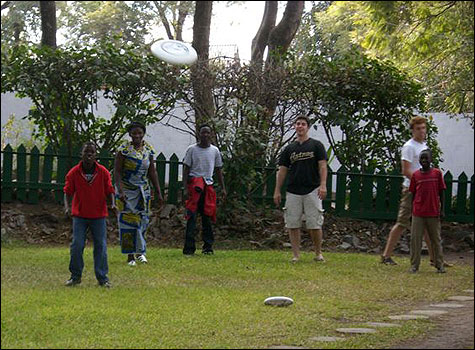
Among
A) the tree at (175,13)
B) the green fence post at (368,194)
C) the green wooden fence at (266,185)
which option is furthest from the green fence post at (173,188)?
the tree at (175,13)

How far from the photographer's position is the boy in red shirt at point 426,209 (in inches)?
369

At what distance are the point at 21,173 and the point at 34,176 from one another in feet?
0.58

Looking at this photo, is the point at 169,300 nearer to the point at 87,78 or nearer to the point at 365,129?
the point at 87,78

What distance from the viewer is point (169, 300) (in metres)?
7.13

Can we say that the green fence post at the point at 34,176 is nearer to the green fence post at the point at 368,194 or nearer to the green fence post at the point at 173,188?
the green fence post at the point at 173,188

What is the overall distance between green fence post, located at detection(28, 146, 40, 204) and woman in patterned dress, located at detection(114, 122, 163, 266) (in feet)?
11.6

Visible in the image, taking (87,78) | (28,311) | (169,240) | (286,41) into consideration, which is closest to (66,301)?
(28,311)

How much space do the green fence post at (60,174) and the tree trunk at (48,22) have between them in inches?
121

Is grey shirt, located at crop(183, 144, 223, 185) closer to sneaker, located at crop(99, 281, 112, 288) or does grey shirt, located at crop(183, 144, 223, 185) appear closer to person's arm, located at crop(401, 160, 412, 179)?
person's arm, located at crop(401, 160, 412, 179)

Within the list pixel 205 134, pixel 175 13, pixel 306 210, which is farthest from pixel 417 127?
pixel 175 13

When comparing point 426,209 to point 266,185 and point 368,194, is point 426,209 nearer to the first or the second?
point 368,194

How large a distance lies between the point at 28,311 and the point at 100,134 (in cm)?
750

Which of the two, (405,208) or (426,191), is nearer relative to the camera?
(426,191)

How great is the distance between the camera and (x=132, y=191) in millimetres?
9500
